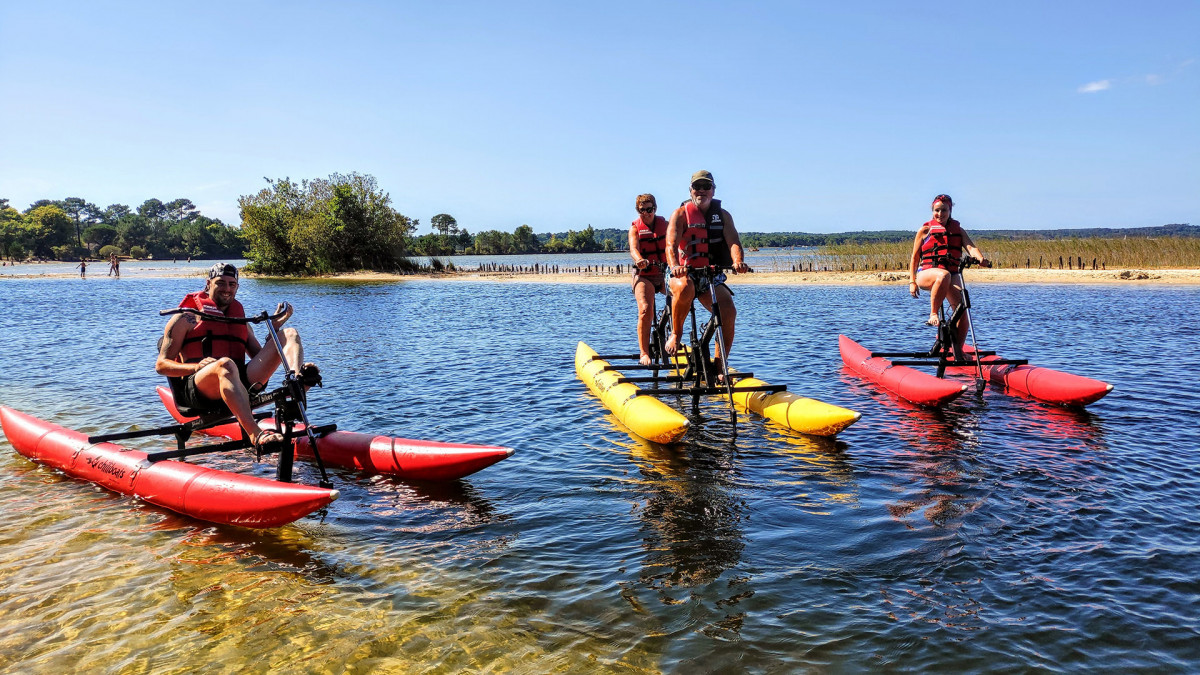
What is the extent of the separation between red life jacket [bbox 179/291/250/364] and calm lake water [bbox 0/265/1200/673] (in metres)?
1.55

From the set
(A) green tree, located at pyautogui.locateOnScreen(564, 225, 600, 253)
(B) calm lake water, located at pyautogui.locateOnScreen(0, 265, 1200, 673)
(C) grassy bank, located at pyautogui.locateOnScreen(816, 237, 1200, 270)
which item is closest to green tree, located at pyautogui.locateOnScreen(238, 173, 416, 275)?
(C) grassy bank, located at pyautogui.locateOnScreen(816, 237, 1200, 270)

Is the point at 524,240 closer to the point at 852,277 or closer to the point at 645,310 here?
the point at 852,277

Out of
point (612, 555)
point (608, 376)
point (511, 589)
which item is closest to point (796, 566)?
point (612, 555)

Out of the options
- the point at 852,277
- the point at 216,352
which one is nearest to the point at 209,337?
the point at 216,352

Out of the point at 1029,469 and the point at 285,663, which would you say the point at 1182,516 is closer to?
the point at 1029,469

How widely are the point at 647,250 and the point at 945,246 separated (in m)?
4.63

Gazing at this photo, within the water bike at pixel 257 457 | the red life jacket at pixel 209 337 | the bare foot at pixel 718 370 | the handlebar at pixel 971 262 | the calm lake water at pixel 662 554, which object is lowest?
the calm lake water at pixel 662 554

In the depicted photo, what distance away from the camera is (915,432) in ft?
29.8

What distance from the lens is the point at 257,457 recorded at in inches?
292

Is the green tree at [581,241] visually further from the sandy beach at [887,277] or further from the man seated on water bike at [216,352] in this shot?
the man seated on water bike at [216,352]

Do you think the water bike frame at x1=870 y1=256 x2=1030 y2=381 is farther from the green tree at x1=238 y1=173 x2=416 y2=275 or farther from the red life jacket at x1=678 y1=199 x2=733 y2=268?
the green tree at x1=238 y1=173 x2=416 y2=275

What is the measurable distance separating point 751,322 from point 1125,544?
1886 cm

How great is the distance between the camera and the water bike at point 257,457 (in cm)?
594

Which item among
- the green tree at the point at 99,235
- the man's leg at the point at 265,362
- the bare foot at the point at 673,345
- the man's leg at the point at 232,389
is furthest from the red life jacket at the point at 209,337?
the green tree at the point at 99,235
